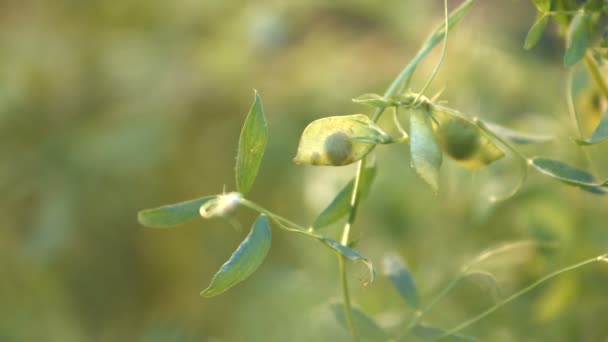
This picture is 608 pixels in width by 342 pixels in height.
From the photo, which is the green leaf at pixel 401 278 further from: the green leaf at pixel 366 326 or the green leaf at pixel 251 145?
the green leaf at pixel 251 145

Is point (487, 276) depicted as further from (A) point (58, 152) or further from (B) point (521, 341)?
(A) point (58, 152)

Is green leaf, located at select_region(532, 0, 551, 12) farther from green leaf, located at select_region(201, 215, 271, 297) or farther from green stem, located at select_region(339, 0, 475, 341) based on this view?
green leaf, located at select_region(201, 215, 271, 297)

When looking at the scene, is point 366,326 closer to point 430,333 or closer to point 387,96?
point 430,333

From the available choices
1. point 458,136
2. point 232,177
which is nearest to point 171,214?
point 458,136

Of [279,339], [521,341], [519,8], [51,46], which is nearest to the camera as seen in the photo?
[521,341]

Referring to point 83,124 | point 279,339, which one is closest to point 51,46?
point 83,124

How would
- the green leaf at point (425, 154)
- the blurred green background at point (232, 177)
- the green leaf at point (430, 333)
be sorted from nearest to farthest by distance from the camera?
1. the green leaf at point (425, 154)
2. the green leaf at point (430, 333)
3. the blurred green background at point (232, 177)

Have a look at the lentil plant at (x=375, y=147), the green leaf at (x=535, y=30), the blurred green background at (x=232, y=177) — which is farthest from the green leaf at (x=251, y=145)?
the blurred green background at (x=232, y=177)
